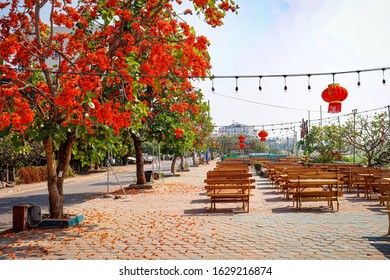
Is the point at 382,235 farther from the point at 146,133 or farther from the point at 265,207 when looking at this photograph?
the point at 146,133

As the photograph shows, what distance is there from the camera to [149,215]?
11078 millimetres

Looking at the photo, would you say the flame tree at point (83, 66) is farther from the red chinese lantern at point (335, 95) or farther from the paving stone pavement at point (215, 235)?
the red chinese lantern at point (335, 95)

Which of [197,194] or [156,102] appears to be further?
[156,102]

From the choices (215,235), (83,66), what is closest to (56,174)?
(83,66)

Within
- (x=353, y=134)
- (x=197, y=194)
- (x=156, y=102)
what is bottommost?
(x=197, y=194)

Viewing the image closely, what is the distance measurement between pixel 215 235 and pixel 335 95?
6.08m

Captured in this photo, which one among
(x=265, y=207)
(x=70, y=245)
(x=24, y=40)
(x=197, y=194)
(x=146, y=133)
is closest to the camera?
(x=70, y=245)

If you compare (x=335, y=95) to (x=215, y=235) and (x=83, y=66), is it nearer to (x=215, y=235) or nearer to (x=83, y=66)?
(x=215, y=235)

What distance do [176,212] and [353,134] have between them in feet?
59.5

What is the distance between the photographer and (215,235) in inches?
318

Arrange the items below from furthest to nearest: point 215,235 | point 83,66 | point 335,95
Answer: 1. point 335,95
2. point 83,66
3. point 215,235

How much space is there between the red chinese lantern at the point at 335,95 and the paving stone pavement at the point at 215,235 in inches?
125

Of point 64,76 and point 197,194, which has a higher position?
point 64,76
